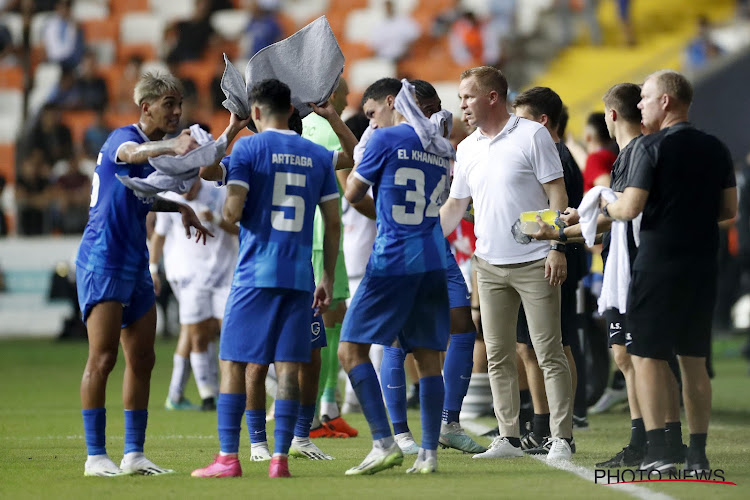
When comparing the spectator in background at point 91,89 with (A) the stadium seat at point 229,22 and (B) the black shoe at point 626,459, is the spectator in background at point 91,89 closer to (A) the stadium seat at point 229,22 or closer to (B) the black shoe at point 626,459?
(A) the stadium seat at point 229,22

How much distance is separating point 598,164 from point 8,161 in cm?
1495

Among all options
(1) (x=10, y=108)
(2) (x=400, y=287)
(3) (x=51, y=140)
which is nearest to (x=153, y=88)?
(2) (x=400, y=287)

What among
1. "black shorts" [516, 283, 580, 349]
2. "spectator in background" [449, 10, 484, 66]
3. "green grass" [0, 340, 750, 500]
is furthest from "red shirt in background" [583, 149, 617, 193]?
"spectator in background" [449, 10, 484, 66]

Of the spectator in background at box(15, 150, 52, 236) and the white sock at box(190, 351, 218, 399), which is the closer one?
the white sock at box(190, 351, 218, 399)

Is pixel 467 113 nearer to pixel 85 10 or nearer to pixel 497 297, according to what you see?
pixel 497 297

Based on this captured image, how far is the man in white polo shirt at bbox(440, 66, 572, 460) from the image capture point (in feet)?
23.7

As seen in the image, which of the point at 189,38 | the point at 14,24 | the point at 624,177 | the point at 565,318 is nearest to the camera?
the point at 624,177

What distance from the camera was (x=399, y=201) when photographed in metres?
6.62

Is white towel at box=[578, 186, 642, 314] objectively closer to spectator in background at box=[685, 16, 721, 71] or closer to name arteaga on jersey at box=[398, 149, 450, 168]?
name arteaga on jersey at box=[398, 149, 450, 168]

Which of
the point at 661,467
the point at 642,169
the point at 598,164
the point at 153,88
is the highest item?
the point at 153,88

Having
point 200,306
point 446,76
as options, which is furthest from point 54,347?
point 446,76

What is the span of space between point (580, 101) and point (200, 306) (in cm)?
1248

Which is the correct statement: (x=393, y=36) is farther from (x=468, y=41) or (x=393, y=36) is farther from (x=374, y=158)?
(x=374, y=158)

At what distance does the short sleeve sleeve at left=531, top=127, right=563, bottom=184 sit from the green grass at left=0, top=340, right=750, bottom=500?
1.62 meters
